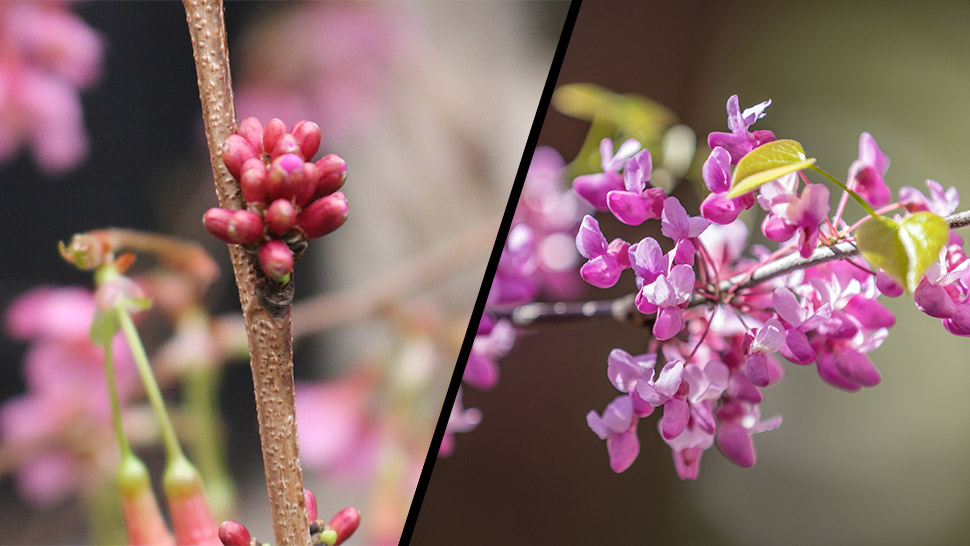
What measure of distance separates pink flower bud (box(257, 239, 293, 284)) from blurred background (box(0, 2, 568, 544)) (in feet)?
0.56

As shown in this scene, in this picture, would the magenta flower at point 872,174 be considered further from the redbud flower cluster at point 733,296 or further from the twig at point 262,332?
the twig at point 262,332

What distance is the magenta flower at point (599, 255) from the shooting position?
20 centimetres

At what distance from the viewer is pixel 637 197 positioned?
0.65 feet

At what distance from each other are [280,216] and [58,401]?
0.68ft

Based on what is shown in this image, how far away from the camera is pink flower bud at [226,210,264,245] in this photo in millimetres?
147

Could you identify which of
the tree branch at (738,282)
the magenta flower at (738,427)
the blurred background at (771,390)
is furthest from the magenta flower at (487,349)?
the blurred background at (771,390)

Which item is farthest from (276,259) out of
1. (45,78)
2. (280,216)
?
(45,78)

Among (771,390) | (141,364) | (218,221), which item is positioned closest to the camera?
(218,221)

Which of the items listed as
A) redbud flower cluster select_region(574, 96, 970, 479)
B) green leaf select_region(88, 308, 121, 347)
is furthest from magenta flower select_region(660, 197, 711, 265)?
green leaf select_region(88, 308, 121, 347)

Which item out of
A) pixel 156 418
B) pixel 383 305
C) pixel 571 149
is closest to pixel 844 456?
pixel 571 149

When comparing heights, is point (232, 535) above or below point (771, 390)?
above

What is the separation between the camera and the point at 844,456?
812mm

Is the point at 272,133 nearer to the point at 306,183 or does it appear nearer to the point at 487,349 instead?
the point at 306,183

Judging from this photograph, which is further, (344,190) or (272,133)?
(344,190)
